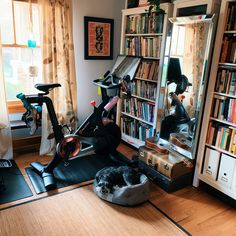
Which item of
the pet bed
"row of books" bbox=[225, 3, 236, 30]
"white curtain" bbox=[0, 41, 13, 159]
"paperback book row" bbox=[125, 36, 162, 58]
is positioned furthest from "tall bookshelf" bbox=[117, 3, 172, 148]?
"white curtain" bbox=[0, 41, 13, 159]

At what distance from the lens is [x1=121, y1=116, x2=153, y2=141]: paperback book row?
3.20m

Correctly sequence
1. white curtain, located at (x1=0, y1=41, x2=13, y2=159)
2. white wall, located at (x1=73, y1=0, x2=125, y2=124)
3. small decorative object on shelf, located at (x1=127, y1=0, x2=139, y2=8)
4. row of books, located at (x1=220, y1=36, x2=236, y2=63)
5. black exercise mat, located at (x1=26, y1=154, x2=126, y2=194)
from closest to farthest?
row of books, located at (x1=220, y1=36, x2=236, y2=63), black exercise mat, located at (x1=26, y1=154, x2=126, y2=194), white curtain, located at (x1=0, y1=41, x2=13, y2=159), small decorative object on shelf, located at (x1=127, y1=0, x2=139, y2=8), white wall, located at (x1=73, y1=0, x2=125, y2=124)

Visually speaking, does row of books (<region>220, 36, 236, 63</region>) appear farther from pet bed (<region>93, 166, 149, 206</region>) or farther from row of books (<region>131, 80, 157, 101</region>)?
pet bed (<region>93, 166, 149, 206</region>)

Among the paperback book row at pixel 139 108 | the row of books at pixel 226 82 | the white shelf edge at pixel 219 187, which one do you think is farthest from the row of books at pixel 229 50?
the white shelf edge at pixel 219 187

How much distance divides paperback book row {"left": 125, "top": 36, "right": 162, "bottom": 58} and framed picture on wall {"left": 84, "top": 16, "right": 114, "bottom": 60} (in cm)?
44

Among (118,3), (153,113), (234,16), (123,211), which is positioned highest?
(118,3)

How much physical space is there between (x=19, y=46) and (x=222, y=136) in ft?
8.58

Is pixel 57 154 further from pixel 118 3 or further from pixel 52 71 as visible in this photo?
pixel 118 3

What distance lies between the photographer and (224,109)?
2.27 m

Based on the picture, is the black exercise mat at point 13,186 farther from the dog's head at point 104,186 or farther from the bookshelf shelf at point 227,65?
the bookshelf shelf at point 227,65

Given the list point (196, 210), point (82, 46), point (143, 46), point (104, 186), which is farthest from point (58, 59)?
point (196, 210)

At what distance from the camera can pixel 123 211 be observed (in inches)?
85.3

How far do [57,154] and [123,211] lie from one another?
943 millimetres

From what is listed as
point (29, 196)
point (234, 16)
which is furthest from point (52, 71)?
point (234, 16)
